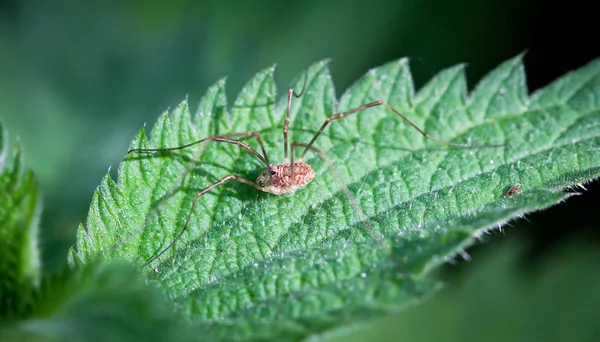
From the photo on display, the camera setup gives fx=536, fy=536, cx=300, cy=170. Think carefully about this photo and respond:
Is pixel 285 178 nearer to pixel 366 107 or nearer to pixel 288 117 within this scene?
pixel 288 117

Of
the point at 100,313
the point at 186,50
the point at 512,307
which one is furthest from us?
the point at 186,50

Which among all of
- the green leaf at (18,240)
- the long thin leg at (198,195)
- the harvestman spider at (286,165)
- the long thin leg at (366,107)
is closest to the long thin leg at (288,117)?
the harvestman spider at (286,165)

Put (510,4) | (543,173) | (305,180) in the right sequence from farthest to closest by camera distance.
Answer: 1. (510,4)
2. (305,180)
3. (543,173)

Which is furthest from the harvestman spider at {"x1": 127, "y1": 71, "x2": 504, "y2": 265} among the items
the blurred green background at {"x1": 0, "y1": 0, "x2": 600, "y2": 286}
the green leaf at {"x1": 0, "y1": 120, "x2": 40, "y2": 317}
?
the blurred green background at {"x1": 0, "y1": 0, "x2": 600, "y2": 286}

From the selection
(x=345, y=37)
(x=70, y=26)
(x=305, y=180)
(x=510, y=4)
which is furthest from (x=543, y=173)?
(x=70, y=26)

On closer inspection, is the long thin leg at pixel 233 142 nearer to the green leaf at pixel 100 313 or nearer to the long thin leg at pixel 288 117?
the long thin leg at pixel 288 117

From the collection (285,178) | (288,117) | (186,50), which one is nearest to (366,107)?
(288,117)

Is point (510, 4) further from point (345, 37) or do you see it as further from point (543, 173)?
point (543, 173)

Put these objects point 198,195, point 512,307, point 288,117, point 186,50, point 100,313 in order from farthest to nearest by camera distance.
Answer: point 186,50
point 512,307
point 288,117
point 198,195
point 100,313
